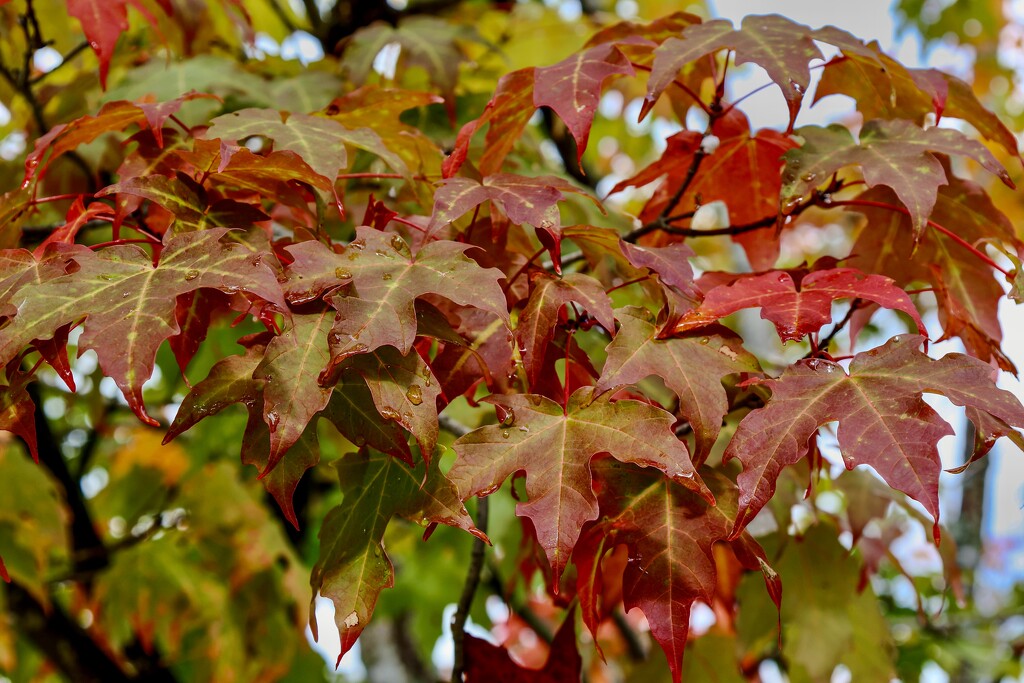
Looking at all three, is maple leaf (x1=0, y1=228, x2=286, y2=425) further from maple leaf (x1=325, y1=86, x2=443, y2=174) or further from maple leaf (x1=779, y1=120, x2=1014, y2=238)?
maple leaf (x1=779, y1=120, x2=1014, y2=238)

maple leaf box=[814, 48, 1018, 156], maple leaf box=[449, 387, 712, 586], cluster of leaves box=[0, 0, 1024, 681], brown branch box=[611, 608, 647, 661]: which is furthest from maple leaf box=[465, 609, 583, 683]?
brown branch box=[611, 608, 647, 661]

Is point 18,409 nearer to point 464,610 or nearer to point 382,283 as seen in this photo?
point 382,283

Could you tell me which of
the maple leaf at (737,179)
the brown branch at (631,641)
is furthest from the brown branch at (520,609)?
the maple leaf at (737,179)

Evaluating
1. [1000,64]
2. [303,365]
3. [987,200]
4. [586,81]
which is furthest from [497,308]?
[1000,64]

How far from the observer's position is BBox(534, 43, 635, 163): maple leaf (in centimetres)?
111

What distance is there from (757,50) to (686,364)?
0.44 meters

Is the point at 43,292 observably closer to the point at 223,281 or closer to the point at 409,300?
the point at 223,281

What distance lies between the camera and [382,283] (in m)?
0.93

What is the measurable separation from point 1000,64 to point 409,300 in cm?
438

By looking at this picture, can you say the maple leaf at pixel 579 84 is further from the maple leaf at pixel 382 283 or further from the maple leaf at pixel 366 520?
the maple leaf at pixel 366 520

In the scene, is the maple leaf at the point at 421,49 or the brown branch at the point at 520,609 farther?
the brown branch at the point at 520,609

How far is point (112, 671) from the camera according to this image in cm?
223

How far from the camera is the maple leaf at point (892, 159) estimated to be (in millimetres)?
1111

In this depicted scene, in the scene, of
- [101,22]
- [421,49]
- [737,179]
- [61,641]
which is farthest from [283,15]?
[61,641]
